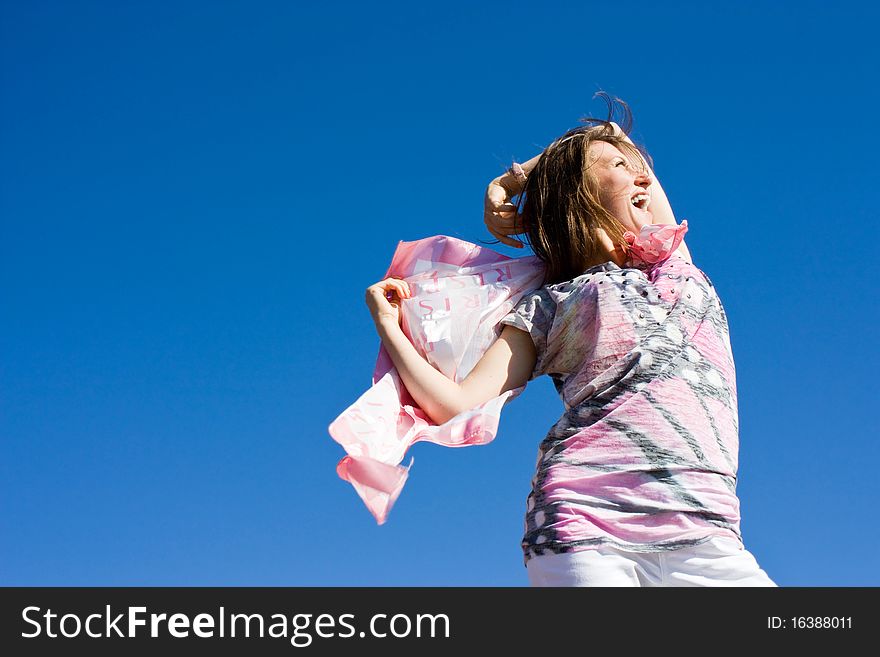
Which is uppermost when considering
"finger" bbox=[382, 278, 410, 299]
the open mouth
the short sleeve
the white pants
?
the open mouth

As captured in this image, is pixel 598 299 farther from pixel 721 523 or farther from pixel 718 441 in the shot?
pixel 721 523

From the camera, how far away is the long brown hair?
12.2ft

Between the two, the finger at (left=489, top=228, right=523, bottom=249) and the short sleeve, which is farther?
the finger at (left=489, top=228, right=523, bottom=249)

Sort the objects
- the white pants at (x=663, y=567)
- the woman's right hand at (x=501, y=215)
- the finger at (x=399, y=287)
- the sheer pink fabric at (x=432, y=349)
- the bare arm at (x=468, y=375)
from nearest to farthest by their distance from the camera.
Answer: the white pants at (x=663, y=567) < the sheer pink fabric at (x=432, y=349) < the bare arm at (x=468, y=375) < the finger at (x=399, y=287) < the woman's right hand at (x=501, y=215)

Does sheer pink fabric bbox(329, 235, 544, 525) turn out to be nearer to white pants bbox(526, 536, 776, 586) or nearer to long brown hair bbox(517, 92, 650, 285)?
long brown hair bbox(517, 92, 650, 285)

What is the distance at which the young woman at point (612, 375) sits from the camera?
2.88 metres

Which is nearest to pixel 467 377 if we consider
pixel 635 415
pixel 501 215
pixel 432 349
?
pixel 432 349

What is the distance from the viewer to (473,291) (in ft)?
12.8

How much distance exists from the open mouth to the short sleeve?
525 mm

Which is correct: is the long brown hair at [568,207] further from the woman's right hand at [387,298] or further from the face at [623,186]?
the woman's right hand at [387,298]

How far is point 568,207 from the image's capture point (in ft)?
12.3

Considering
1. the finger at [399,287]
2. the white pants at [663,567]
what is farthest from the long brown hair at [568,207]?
the white pants at [663,567]

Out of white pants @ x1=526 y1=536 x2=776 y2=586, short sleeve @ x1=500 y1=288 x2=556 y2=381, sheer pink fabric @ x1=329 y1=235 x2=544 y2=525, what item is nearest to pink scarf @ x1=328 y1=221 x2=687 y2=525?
sheer pink fabric @ x1=329 y1=235 x2=544 y2=525
